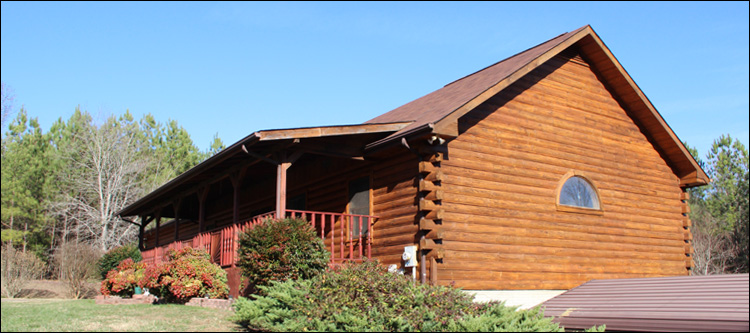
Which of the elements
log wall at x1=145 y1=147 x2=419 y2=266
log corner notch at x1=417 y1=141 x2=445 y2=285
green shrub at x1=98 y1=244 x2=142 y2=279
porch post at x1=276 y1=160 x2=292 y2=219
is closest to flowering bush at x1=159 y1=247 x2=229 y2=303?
porch post at x1=276 y1=160 x2=292 y2=219

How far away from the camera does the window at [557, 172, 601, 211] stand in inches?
537

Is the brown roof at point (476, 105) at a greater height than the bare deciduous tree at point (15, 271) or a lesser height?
greater

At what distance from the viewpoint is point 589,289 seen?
12555 mm

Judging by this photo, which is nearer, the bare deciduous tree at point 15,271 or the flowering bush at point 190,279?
the flowering bush at point 190,279

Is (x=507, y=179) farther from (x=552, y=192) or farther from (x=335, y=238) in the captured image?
(x=335, y=238)

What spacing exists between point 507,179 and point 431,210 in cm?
217

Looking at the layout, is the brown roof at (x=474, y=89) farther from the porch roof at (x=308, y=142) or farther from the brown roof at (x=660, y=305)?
the brown roof at (x=660, y=305)

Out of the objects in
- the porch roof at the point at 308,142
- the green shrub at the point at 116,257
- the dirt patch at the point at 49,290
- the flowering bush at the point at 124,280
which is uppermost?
the porch roof at the point at 308,142

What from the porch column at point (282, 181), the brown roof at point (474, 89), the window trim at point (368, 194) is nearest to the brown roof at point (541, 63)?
the brown roof at point (474, 89)

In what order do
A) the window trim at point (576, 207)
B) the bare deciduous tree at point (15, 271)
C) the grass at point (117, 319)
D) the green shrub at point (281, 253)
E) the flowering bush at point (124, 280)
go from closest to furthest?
the grass at point (117, 319)
the green shrub at point (281, 253)
the window trim at point (576, 207)
the flowering bush at point (124, 280)
the bare deciduous tree at point (15, 271)

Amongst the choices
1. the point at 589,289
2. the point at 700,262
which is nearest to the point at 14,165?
the point at 589,289

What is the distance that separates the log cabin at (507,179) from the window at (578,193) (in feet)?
0.10

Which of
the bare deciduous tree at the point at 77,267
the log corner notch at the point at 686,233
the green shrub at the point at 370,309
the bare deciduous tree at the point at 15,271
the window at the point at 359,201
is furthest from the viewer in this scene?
the bare deciduous tree at the point at 15,271

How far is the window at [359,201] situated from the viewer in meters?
13.2
